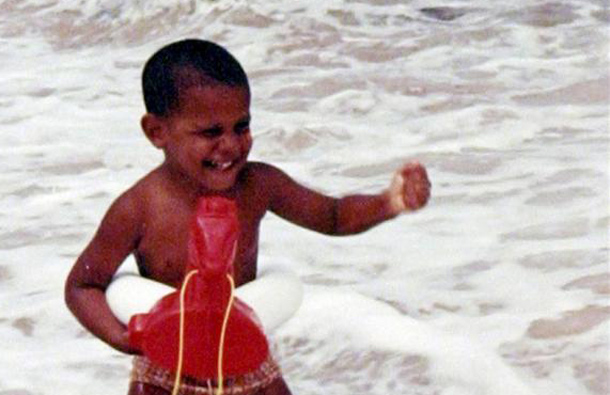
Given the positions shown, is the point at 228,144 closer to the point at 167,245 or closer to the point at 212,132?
the point at 212,132

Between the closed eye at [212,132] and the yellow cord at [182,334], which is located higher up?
the closed eye at [212,132]

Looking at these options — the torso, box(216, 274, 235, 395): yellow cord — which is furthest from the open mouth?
box(216, 274, 235, 395): yellow cord

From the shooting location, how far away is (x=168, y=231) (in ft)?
8.64

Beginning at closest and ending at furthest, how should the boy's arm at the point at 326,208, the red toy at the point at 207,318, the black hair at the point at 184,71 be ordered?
the red toy at the point at 207,318
the black hair at the point at 184,71
the boy's arm at the point at 326,208

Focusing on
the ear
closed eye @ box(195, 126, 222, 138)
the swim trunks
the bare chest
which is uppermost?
closed eye @ box(195, 126, 222, 138)

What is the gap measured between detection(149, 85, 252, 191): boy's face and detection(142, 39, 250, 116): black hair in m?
0.02

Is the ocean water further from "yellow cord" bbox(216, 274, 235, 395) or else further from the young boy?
"yellow cord" bbox(216, 274, 235, 395)

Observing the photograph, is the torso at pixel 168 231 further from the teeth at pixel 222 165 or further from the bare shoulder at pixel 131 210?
the teeth at pixel 222 165

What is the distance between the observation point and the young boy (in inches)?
99.9

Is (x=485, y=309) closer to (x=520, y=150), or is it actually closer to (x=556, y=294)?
(x=556, y=294)

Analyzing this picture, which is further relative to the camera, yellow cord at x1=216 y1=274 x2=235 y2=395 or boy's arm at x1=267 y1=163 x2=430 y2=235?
boy's arm at x1=267 y1=163 x2=430 y2=235

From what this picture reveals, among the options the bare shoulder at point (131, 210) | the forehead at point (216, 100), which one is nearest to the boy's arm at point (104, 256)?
the bare shoulder at point (131, 210)

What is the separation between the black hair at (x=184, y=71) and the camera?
100 inches

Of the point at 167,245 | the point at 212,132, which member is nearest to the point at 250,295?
the point at 167,245
